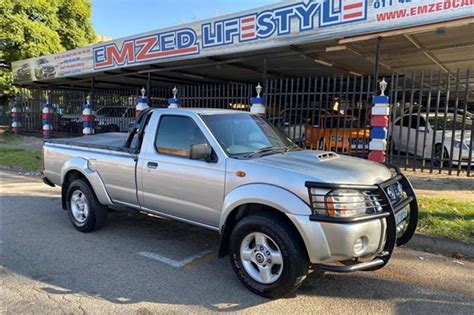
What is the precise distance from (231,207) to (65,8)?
82.5 ft

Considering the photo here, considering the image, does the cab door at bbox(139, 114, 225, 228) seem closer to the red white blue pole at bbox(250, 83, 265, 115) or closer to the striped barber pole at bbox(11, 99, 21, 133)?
the red white blue pole at bbox(250, 83, 265, 115)

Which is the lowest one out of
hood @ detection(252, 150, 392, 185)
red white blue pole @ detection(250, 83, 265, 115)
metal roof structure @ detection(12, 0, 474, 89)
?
hood @ detection(252, 150, 392, 185)

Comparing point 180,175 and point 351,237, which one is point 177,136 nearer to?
point 180,175

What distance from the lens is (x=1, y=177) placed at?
34.1 feet

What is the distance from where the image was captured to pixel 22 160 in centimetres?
1273

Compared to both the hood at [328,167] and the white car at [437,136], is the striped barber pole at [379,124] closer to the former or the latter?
the white car at [437,136]

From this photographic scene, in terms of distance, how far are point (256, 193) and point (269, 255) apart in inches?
23.2

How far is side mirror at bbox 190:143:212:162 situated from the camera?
4.07 m

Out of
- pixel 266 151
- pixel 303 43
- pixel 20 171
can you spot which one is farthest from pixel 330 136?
pixel 20 171

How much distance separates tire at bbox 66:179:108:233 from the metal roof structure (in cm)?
570

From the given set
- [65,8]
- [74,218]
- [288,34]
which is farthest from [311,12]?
[65,8]

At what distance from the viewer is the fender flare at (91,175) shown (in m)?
5.47

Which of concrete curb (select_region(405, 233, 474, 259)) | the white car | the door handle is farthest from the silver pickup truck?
the white car

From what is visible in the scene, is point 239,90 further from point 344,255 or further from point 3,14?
point 3,14
